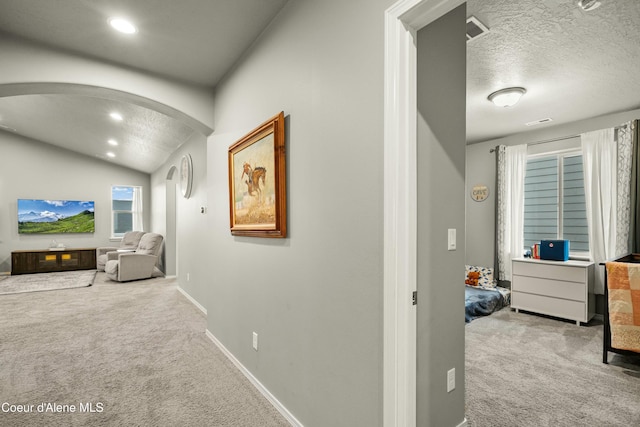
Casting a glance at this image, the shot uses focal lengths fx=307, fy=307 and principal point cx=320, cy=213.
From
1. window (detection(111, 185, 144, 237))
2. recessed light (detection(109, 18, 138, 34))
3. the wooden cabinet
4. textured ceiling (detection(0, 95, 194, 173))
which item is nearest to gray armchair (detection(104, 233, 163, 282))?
the wooden cabinet

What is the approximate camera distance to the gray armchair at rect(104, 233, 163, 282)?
19.9 feet

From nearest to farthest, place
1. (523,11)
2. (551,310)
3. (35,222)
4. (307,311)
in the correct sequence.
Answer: (307,311)
(523,11)
(551,310)
(35,222)

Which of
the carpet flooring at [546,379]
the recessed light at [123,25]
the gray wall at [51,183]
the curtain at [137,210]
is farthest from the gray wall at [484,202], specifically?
the curtain at [137,210]

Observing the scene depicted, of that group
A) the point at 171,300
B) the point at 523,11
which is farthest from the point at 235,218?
the point at 171,300

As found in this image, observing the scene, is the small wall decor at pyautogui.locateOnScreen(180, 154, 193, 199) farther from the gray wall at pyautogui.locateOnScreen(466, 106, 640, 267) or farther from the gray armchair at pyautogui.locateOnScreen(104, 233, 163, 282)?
the gray wall at pyautogui.locateOnScreen(466, 106, 640, 267)

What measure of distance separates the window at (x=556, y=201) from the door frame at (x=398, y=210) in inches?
163

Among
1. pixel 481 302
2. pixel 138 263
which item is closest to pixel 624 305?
pixel 481 302

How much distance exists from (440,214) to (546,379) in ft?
6.17

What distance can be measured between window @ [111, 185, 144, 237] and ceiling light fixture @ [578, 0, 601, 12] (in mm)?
9426

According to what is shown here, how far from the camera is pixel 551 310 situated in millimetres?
3797

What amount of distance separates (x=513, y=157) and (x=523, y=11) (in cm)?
315

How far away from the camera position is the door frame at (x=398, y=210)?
123cm

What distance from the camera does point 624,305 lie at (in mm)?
2473

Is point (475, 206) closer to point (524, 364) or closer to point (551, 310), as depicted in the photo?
point (551, 310)
